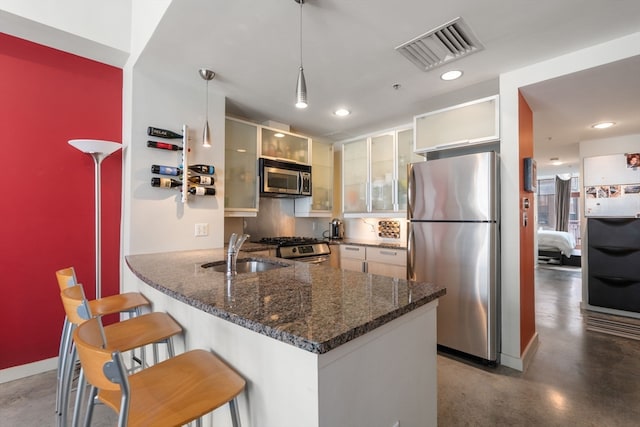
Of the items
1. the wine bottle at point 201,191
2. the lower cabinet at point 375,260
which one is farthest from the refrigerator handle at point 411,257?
the wine bottle at point 201,191

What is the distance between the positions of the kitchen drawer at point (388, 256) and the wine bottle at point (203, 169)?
194cm

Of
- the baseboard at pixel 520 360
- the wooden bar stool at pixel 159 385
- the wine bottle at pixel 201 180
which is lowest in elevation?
the baseboard at pixel 520 360

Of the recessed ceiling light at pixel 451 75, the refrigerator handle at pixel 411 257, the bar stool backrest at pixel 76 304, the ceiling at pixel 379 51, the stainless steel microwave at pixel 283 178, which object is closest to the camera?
the bar stool backrest at pixel 76 304

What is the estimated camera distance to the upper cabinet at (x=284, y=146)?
3391mm

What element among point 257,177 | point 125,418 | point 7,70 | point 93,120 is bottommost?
point 125,418

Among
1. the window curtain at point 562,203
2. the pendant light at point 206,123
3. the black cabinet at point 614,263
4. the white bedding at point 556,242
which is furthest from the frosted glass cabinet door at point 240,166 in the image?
the window curtain at point 562,203

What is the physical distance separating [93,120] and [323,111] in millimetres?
2098

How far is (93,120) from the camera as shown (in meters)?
2.41

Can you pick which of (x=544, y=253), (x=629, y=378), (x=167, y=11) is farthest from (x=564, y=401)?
(x=544, y=253)

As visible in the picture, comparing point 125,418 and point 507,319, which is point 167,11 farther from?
point 507,319

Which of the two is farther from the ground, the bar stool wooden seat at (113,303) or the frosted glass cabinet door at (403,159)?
the frosted glass cabinet door at (403,159)

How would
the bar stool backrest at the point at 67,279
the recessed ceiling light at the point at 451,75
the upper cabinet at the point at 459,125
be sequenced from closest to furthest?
the bar stool backrest at the point at 67,279 < the recessed ceiling light at the point at 451,75 < the upper cabinet at the point at 459,125

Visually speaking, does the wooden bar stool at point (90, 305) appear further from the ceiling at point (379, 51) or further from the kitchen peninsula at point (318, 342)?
the ceiling at point (379, 51)

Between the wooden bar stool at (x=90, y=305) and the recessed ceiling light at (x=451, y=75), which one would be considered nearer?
the wooden bar stool at (x=90, y=305)
